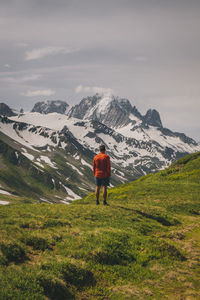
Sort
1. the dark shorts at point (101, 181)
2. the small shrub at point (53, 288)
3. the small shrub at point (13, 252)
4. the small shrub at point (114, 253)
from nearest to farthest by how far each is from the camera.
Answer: the small shrub at point (53, 288)
the small shrub at point (13, 252)
the small shrub at point (114, 253)
the dark shorts at point (101, 181)

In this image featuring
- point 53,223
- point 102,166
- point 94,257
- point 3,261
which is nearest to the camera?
point 3,261

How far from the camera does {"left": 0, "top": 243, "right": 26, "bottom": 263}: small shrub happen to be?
10.4 meters

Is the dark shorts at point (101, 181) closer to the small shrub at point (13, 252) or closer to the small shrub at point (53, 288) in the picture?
the small shrub at point (13, 252)

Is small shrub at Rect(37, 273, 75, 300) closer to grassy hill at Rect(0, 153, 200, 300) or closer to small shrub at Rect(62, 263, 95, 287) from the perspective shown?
grassy hill at Rect(0, 153, 200, 300)

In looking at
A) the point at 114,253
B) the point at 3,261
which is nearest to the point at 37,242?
the point at 3,261

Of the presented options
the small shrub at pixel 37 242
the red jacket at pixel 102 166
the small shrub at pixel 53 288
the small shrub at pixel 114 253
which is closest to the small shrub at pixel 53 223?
the small shrub at pixel 37 242

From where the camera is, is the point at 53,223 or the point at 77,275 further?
the point at 53,223

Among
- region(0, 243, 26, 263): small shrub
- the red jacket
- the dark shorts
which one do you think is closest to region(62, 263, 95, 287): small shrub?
region(0, 243, 26, 263): small shrub

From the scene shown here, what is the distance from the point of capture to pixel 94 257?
39.2ft

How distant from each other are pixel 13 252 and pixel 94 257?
3678mm

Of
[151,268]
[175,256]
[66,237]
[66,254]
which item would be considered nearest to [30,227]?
[66,237]

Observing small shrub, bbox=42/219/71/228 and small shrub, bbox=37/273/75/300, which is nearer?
small shrub, bbox=37/273/75/300

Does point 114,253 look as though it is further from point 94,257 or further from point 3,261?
point 3,261

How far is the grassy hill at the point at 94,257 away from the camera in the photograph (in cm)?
933
